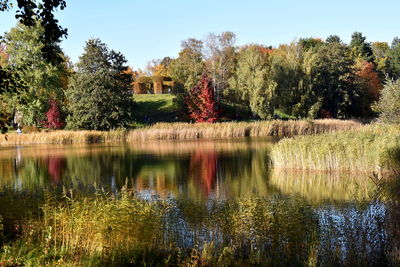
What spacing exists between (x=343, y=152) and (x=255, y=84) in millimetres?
33011

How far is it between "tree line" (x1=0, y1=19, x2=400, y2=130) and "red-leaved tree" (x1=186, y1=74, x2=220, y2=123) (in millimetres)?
114

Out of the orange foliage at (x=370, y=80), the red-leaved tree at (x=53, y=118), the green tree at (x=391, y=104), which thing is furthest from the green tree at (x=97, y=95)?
the orange foliage at (x=370, y=80)

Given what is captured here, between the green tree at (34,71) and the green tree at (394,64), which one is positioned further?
the green tree at (394,64)

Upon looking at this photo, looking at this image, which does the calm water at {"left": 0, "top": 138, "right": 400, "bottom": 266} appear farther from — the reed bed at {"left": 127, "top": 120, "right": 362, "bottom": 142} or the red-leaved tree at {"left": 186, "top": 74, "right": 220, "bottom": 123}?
the red-leaved tree at {"left": 186, "top": 74, "right": 220, "bottom": 123}

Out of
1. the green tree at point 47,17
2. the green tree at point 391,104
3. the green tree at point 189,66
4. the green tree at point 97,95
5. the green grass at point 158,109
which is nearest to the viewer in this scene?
the green tree at point 47,17

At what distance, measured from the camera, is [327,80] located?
178 feet

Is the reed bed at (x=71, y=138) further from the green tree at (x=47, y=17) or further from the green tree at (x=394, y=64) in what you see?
the green tree at (x=394, y=64)

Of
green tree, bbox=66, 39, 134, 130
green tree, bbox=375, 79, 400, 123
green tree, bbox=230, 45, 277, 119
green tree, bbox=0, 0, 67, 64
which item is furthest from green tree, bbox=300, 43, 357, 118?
green tree, bbox=0, 0, 67, 64

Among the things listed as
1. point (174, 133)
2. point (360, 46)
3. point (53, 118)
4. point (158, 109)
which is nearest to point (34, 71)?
point (53, 118)

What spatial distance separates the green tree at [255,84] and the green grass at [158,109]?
7.77 m

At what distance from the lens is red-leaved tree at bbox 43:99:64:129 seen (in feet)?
153

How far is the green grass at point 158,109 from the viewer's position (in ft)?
170

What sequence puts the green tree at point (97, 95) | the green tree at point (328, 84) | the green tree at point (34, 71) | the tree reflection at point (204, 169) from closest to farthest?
the tree reflection at point (204, 169) < the green tree at point (97, 95) < the green tree at point (34, 71) < the green tree at point (328, 84)

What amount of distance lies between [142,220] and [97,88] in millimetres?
36080
